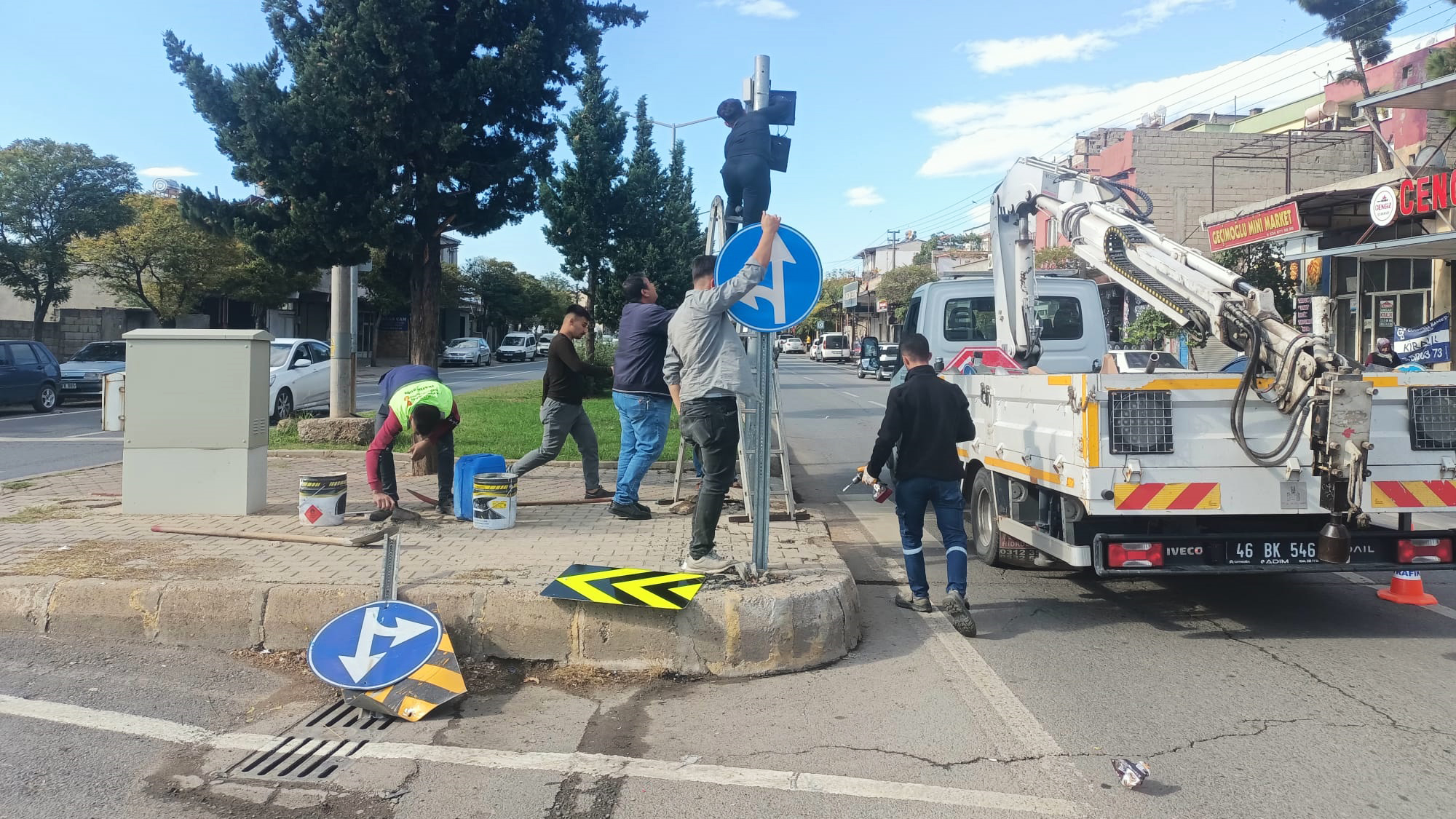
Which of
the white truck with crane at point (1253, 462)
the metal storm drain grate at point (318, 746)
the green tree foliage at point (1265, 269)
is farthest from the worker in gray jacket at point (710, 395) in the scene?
the green tree foliage at point (1265, 269)

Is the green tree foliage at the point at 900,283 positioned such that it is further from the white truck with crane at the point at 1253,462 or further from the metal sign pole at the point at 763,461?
the white truck with crane at the point at 1253,462

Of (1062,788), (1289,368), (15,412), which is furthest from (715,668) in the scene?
(15,412)

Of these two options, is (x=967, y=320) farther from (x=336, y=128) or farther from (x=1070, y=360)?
(x=336, y=128)

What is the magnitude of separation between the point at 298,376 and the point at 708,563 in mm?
14435

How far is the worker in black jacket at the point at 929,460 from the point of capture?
570cm

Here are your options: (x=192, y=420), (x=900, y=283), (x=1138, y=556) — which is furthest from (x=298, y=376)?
(x=900, y=283)

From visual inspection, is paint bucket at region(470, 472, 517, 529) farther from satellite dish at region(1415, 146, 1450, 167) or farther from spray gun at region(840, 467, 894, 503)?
satellite dish at region(1415, 146, 1450, 167)

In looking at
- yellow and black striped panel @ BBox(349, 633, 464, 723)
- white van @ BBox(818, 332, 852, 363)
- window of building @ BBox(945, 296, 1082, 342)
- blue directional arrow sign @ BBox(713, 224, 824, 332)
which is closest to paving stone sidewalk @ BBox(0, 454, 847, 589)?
yellow and black striped panel @ BBox(349, 633, 464, 723)

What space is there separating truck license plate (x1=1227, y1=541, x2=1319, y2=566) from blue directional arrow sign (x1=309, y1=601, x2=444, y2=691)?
425cm

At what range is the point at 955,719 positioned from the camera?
4328 millimetres

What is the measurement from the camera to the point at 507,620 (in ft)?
16.8

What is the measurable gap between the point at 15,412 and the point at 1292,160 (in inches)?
1396

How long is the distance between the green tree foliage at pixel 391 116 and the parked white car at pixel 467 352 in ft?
125

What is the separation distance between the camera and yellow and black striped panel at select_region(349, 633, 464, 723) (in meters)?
4.37
